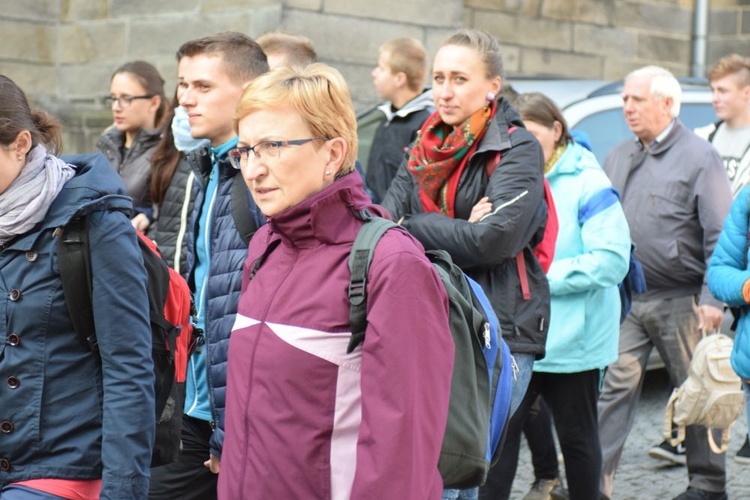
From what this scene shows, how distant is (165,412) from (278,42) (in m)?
2.33

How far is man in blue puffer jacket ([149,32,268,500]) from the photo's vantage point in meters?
3.99

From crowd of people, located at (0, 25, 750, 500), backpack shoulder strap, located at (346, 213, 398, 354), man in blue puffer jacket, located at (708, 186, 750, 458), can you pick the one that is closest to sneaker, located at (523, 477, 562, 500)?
crowd of people, located at (0, 25, 750, 500)

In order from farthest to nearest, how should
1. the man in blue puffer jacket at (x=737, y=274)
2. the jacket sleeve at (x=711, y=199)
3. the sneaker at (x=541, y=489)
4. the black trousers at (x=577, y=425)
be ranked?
1. the jacket sleeve at (x=711, y=199)
2. the sneaker at (x=541, y=489)
3. the black trousers at (x=577, y=425)
4. the man in blue puffer jacket at (x=737, y=274)

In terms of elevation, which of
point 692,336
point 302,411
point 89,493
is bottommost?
point 692,336

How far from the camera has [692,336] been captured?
670 cm

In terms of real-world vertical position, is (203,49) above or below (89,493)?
above

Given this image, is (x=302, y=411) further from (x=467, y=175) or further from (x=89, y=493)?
(x=467, y=175)

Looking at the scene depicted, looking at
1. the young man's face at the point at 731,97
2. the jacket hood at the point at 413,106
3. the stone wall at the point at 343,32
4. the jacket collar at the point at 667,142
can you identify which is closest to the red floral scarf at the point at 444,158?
the jacket collar at the point at 667,142

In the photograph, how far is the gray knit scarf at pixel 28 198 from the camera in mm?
3221

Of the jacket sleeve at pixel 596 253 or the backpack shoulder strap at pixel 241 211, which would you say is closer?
the backpack shoulder strap at pixel 241 211

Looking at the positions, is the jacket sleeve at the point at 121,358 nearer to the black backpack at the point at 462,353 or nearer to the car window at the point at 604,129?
the black backpack at the point at 462,353

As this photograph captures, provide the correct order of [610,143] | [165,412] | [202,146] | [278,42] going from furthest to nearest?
[610,143] → [278,42] → [202,146] → [165,412]

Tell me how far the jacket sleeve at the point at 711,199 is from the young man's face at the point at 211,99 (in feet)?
10.2

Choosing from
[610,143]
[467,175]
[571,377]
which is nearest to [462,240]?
[467,175]
